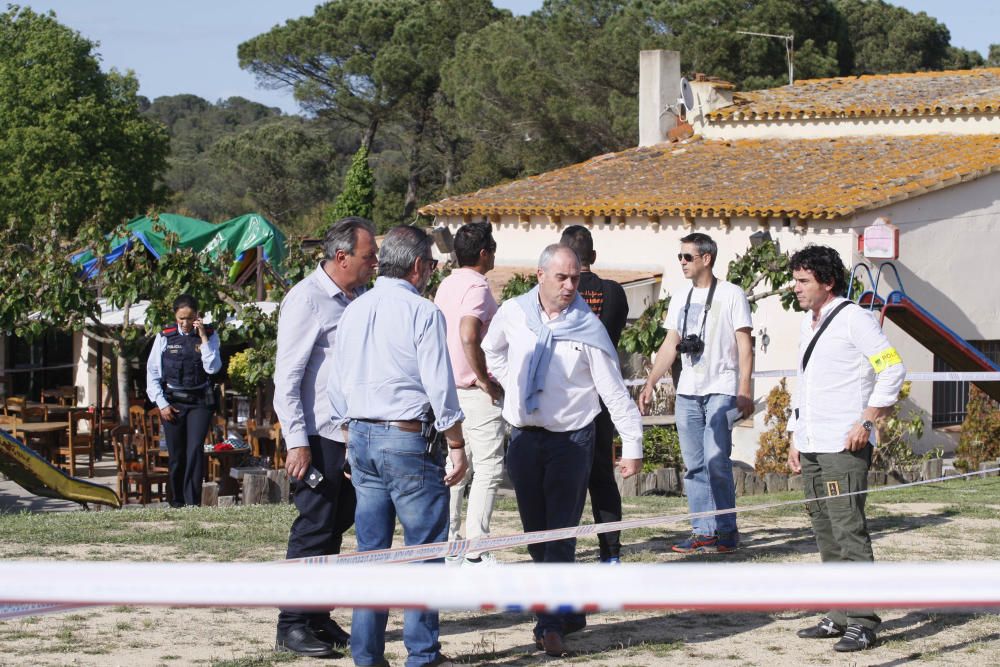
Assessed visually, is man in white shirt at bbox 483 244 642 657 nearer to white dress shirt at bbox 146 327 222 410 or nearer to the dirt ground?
the dirt ground

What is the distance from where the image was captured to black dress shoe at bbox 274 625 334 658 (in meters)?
5.35

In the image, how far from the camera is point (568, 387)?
224 inches

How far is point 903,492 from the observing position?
10.9m

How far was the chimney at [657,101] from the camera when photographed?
89.2ft

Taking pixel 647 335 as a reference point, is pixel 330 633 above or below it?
→ below

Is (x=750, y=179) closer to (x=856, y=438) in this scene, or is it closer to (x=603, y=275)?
(x=603, y=275)

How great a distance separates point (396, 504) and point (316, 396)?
711 mm

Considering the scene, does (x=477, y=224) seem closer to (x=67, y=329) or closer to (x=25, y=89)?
(x=67, y=329)

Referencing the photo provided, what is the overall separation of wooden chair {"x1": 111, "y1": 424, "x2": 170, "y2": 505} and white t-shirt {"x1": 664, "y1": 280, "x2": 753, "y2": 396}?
20.9 feet

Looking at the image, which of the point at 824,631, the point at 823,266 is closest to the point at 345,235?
the point at 823,266

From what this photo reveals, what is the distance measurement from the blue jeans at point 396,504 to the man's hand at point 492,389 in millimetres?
1245

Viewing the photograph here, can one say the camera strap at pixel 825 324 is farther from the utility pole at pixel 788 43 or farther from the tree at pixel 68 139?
the tree at pixel 68 139

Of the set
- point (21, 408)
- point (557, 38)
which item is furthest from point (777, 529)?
point (557, 38)

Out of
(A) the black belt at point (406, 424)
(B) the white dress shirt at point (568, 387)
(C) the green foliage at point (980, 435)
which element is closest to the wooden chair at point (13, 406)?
(C) the green foliage at point (980, 435)
